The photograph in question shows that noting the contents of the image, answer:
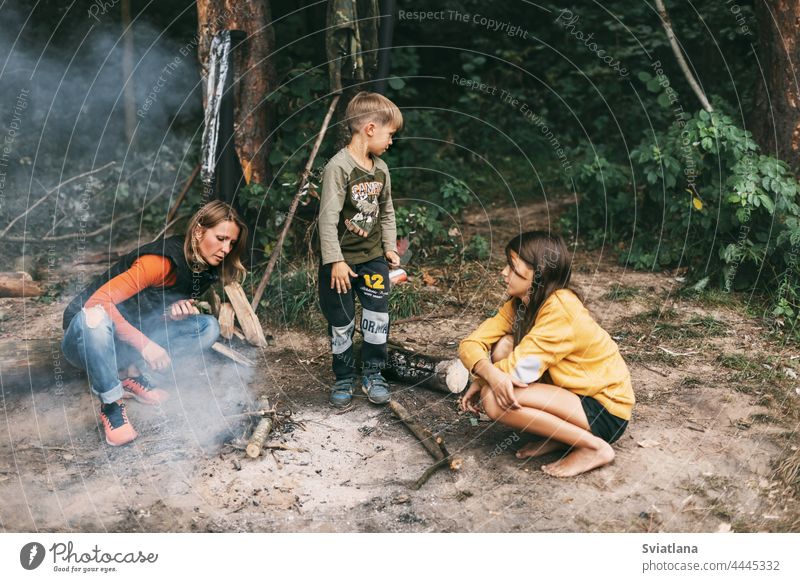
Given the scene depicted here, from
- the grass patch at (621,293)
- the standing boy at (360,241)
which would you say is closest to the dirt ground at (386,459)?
the standing boy at (360,241)

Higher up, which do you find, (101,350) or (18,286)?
(101,350)

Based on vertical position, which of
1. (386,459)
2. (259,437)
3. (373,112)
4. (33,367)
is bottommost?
(386,459)

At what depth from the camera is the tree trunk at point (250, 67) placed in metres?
5.89

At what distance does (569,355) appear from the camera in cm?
368

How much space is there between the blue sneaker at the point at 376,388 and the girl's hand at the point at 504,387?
1.00 metres

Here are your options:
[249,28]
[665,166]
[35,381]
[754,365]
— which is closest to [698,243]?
[665,166]

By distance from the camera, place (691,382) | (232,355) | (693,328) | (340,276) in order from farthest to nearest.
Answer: (693,328) → (232,355) → (691,382) → (340,276)

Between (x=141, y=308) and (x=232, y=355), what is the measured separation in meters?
0.80

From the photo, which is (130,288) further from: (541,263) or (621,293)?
(621,293)

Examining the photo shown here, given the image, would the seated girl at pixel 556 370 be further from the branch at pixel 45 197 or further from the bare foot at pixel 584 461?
the branch at pixel 45 197

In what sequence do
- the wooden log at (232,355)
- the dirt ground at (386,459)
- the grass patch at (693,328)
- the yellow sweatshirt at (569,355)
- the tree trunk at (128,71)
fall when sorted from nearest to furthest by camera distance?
the dirt ground at (386,459) < the yellow sweatshirt at (569,355) < the wooden log at (232,355) < the grass patch at (693,328) < the tree trunk at (128,71)

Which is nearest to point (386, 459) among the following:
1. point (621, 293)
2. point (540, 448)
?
point (540, 448)
